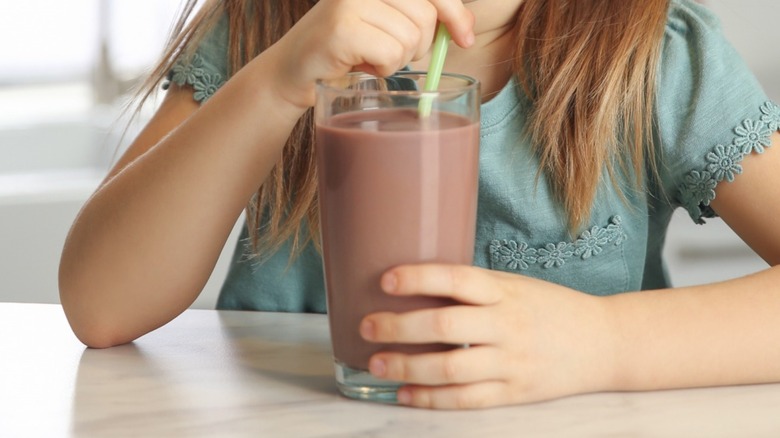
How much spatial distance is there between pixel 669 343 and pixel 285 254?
0.59 m

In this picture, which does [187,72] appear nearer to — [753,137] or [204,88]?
[204,88]

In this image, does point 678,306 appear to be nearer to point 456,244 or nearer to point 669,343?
point 669,343

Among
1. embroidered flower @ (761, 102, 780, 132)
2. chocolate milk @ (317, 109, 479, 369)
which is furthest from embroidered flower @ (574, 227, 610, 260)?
chocolate milk @ (317, 109, 479, 369)

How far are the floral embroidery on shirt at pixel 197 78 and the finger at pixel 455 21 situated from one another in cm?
44

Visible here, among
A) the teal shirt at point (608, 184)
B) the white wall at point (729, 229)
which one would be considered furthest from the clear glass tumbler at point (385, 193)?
the white wall at point (729, 229)

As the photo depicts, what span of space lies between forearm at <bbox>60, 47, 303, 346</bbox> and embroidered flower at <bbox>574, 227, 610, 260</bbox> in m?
0.38

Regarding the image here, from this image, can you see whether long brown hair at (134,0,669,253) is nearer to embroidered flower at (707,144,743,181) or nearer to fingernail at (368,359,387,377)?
embroidered flower at (707,144,743,181)

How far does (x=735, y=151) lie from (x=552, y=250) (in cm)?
23

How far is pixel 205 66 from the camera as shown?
1.18 meters

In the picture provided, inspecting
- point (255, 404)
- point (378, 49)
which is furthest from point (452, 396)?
point (378, 49)

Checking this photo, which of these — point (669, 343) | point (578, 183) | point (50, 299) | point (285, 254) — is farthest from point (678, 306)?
point (50, 299)

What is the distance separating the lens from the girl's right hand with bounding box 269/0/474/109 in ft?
2.50

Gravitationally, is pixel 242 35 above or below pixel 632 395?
above

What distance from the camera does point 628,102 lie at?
105cm
